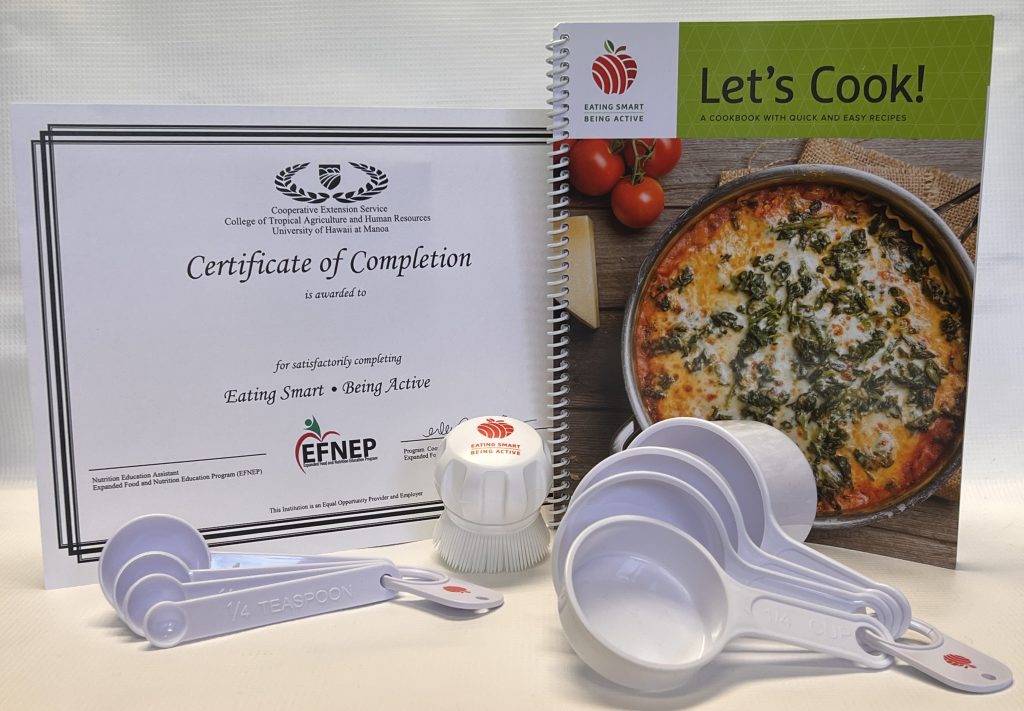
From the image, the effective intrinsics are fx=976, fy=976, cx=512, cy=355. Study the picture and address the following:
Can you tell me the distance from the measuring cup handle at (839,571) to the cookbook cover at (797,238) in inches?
12.1

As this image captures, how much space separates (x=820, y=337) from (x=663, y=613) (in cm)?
64

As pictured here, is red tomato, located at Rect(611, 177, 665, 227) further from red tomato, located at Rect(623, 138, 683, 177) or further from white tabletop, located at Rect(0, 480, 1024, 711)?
white tabletop, located at Rect(0, 480, 1024, 711)

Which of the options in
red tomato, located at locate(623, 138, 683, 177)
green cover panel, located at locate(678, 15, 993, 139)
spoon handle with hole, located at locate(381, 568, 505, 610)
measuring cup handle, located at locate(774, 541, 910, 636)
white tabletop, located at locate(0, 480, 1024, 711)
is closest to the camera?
white tabletop, located at locate(0, 480, 1024, 711)

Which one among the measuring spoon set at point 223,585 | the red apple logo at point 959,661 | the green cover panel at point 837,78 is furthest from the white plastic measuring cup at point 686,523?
the green cover panel at point 837,78

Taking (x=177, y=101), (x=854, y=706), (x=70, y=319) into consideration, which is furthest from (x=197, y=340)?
(x=854, y=706)

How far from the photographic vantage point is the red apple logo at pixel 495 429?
5.54 feet

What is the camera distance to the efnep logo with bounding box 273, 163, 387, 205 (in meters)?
1.72

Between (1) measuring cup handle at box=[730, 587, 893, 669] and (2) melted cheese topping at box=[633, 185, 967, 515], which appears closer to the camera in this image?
(1) measuring cup handle at box=[730, 587, 893, 669]

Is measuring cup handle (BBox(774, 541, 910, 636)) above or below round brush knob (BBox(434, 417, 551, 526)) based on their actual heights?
below

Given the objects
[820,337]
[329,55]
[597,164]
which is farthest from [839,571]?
[329,55]

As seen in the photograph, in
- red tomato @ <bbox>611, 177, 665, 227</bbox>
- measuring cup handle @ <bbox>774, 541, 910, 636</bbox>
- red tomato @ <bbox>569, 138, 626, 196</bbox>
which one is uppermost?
red tomato @ <bbox>569, 138, 626, 196</bbox>

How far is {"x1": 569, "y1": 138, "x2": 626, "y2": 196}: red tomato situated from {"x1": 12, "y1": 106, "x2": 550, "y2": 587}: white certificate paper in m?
0.09

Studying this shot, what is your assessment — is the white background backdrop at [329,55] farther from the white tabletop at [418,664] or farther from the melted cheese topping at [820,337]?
the white tabletop at [418,664]

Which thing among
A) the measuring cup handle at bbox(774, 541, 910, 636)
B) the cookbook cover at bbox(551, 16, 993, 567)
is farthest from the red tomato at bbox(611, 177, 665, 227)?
the measuring cup handle at bbox(774, 541, 910, 636)
